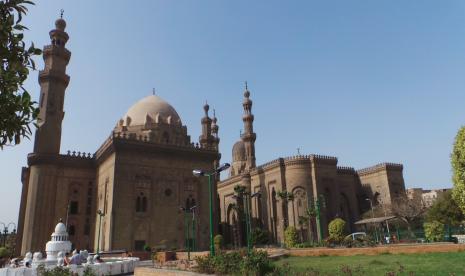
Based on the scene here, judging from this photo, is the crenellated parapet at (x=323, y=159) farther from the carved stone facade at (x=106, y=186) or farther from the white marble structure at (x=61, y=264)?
the white marble structure at (x=61, y=264)

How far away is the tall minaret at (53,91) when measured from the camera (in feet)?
110

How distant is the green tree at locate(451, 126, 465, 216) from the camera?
22.2 meters

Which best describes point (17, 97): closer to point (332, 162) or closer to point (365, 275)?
point (365, 275)

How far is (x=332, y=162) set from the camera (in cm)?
4006

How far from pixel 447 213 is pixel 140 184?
2907 cm

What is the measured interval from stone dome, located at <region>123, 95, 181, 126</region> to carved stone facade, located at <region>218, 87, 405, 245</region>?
11956mm

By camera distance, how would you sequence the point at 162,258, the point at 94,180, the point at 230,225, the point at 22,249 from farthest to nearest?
1. the point at 230,225
2. the point at 94,180
3. the point at 22,249
4. the point at 162,258

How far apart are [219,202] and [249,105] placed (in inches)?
584

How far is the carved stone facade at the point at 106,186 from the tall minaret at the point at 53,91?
0.29 ft

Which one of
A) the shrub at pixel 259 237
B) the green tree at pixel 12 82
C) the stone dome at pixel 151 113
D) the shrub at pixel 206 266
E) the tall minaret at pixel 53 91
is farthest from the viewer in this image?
the stone dome at pixel 151 113

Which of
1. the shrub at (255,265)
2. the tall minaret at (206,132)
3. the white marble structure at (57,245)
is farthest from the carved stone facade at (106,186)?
the shrub at (255,265)

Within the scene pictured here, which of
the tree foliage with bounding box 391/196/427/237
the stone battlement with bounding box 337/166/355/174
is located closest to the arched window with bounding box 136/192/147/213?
the stone battlement with bounding box 337/166/355/174

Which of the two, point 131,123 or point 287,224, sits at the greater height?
point 131,123

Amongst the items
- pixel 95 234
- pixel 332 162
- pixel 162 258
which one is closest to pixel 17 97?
pixel 162 258
